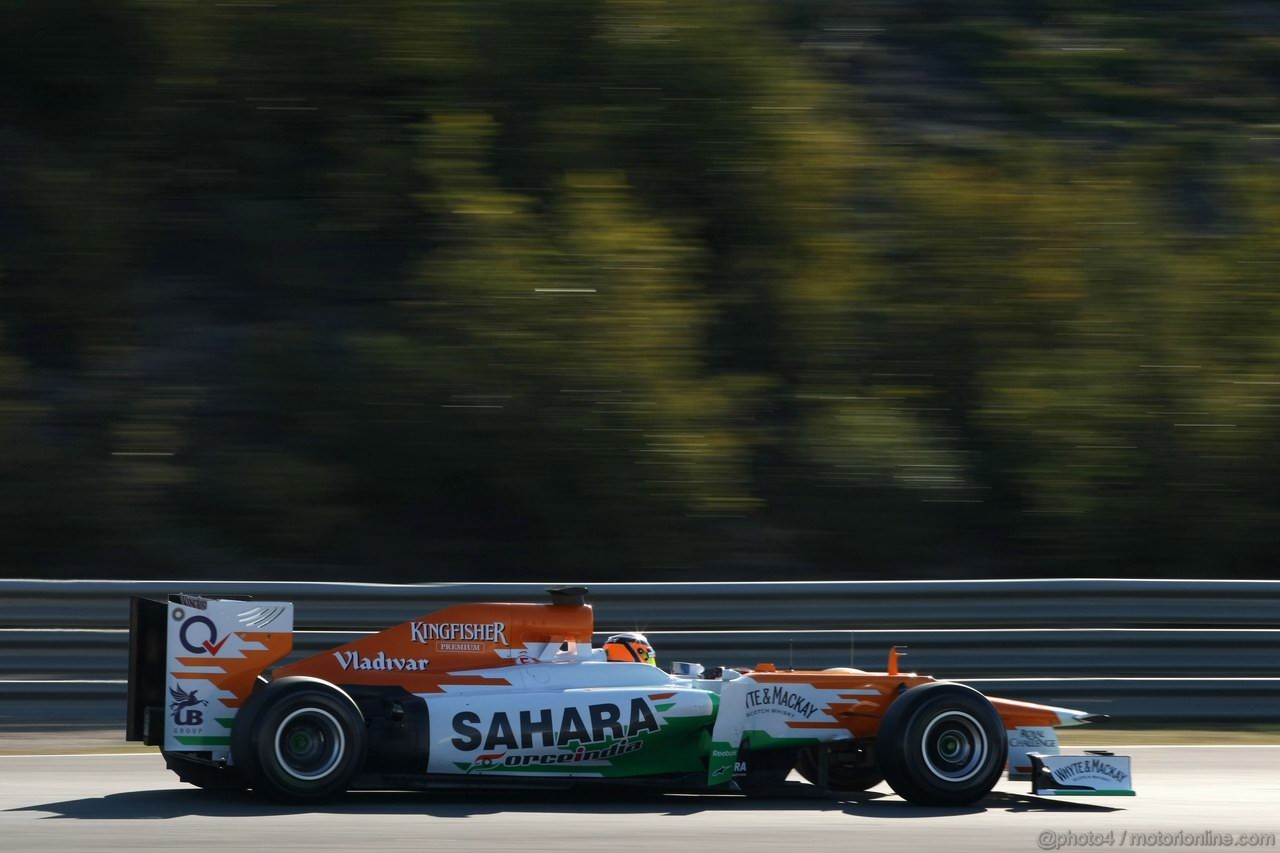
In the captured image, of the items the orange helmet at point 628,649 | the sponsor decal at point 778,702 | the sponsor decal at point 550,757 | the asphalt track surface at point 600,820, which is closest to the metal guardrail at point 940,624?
the asphalt track surface at point 600,820

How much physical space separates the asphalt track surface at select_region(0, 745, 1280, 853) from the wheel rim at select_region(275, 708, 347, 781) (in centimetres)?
18

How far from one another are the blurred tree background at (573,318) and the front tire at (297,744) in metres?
5.84

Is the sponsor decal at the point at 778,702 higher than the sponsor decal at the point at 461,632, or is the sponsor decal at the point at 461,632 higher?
the sponsor decal at the point at 461,632

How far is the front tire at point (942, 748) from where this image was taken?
692 centimetres

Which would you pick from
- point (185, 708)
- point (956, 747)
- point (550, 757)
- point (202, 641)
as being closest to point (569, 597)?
point (550, 757)

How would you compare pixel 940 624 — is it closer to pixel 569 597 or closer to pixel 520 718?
pixel 569 597

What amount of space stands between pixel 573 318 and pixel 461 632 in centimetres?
597

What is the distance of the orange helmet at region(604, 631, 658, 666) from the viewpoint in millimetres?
7414

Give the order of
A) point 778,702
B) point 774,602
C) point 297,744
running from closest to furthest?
point 297,744 → point 778,702 → point 774,602

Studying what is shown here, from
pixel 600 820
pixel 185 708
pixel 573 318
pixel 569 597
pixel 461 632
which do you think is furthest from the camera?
pixel 573 318

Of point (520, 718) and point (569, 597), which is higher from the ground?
point (569, 597)

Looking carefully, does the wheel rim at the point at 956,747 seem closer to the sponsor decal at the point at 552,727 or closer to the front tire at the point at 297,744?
the sponsor decal at the point at 552,727

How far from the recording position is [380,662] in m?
7.14

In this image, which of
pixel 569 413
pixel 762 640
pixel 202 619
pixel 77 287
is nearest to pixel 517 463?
pixel 569 413
